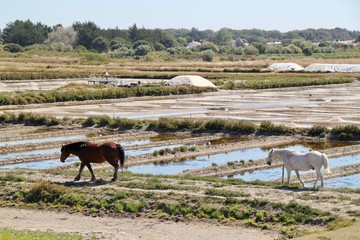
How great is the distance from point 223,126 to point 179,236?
1970cm

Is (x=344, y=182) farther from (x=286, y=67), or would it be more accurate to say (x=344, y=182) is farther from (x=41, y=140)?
(x=286, y=67)

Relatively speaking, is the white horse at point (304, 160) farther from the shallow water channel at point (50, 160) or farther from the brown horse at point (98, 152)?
the shallow water channel at point (50, 160)

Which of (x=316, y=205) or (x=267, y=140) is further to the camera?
(x=267, y=140)

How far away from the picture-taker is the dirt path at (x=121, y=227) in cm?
1366

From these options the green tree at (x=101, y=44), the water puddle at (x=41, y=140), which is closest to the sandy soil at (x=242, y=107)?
the water puddle at (x=41, y=140)

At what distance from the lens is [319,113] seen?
42.0m

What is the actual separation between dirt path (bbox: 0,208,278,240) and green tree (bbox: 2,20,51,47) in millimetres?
146988

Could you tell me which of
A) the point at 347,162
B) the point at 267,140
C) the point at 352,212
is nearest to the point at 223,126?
the point at 267,140

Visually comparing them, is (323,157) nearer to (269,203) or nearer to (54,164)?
(269,203)

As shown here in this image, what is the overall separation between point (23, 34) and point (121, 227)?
149 metres

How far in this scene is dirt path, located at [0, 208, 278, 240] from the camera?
13.7m

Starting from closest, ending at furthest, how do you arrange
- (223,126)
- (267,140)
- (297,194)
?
(297,194) < (267,140) < (223,126)

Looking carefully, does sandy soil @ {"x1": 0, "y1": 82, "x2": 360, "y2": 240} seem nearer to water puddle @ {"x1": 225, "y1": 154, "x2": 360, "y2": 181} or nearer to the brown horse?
the brown horse

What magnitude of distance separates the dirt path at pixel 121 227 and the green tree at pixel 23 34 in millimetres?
146988
